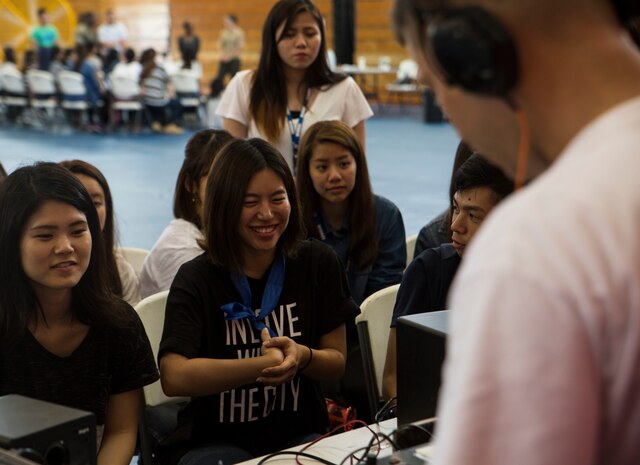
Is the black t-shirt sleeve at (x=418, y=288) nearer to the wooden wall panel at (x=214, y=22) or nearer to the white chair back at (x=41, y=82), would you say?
the white chair back at (x=41, y=82)

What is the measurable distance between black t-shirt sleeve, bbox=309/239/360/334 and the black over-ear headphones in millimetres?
1664

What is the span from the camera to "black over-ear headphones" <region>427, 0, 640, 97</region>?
0.65m

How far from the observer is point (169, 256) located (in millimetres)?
2977

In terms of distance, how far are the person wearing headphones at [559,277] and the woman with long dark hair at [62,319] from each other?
1.59 meters

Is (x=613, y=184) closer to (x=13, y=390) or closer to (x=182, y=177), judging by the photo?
(x=13, y=390)

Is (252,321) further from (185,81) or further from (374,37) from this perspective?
(374,37)

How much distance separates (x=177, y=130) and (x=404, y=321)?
1165cm

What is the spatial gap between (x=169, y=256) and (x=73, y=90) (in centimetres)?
1051

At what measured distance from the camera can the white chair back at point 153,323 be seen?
2.45m

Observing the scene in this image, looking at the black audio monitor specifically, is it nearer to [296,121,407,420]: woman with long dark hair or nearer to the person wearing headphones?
the person wearing headphones

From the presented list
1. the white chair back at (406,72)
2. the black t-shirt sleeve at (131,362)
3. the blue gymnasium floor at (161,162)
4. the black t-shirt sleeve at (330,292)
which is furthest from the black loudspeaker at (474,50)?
the white chair back at (406,72)

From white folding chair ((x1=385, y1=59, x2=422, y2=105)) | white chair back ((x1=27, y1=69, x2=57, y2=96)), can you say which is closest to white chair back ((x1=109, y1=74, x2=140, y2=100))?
white chair back ((x1=27, y1=69, x2=57, y2=96))

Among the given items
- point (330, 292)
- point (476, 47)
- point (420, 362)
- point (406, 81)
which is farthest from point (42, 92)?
point (476, 47)

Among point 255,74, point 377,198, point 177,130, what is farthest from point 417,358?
point 177,130
